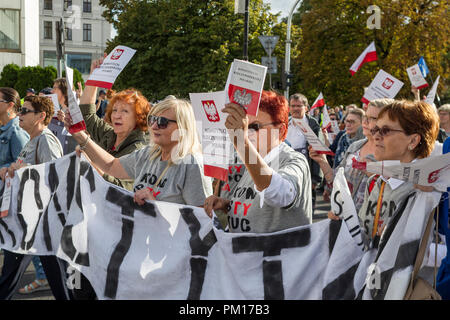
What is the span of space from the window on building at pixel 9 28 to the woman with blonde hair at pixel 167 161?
2887 cm

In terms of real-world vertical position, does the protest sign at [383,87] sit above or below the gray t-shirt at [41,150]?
above

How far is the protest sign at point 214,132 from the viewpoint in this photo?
2828mm

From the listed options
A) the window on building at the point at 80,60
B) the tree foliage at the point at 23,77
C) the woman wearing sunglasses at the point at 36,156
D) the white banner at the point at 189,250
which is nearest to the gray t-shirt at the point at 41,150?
the woman wearing sunglasses at the point at 36,156

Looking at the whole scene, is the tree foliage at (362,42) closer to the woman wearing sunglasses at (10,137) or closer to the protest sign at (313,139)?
the woman wearing sunglasses at (10,137)

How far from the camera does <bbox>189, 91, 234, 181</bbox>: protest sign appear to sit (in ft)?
9.28

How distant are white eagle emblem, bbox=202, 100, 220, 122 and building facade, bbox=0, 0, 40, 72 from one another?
30.0 m

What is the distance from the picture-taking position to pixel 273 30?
3391 centimetres

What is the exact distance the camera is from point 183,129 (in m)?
3.61

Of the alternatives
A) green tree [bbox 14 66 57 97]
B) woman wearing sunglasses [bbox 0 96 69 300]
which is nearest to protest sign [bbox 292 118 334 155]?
woman wearing sunglasses [bbox 0 96 69 300]

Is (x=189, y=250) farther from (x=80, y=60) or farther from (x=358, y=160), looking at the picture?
(x=80, y=60)

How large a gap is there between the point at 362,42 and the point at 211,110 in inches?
1137

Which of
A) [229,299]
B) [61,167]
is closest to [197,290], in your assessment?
[229,299]

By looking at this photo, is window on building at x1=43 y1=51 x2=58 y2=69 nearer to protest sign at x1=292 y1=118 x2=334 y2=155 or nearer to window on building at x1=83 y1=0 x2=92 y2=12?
window on building at x1=83 y1=0 x2=92 y2=12
